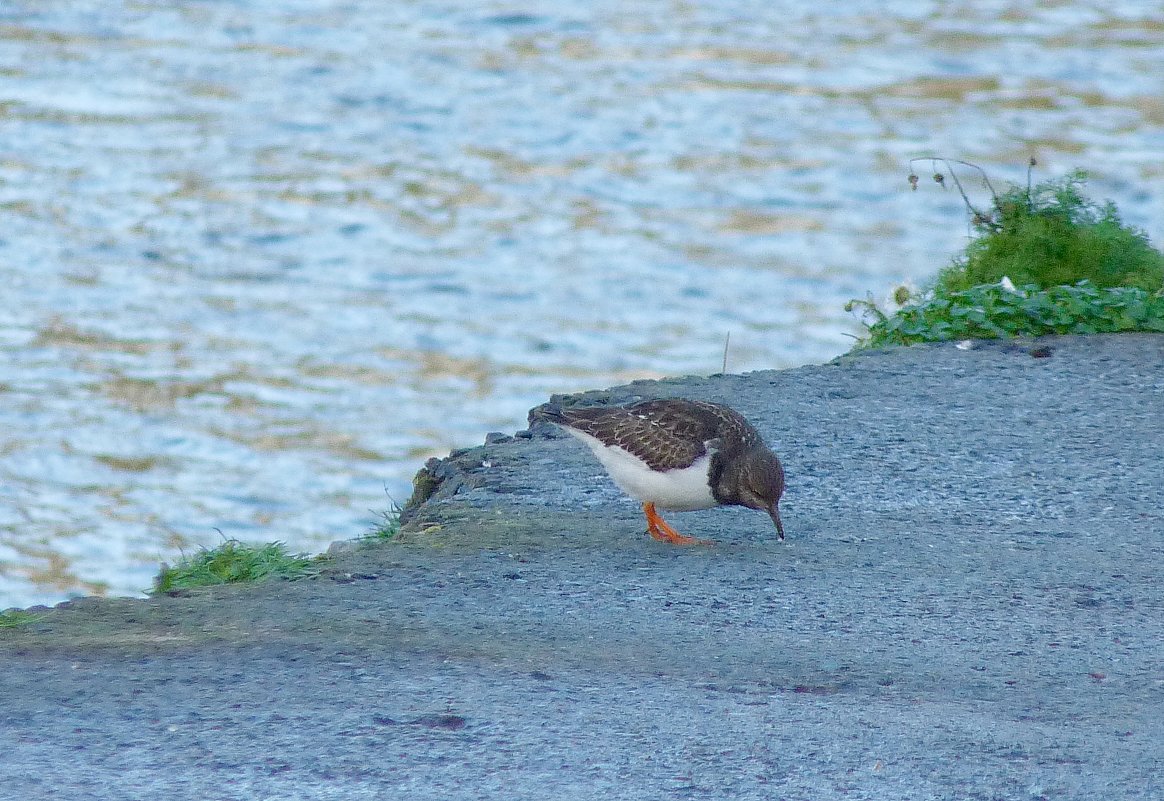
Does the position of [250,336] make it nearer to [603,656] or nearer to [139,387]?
[139,387]

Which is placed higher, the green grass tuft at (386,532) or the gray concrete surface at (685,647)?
the gray concrete surface at (685,647)

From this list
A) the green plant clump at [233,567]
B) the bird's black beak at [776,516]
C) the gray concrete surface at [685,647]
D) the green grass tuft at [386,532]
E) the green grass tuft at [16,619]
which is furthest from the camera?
the green grass tuft at [386,532]

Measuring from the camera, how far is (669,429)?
7.12m

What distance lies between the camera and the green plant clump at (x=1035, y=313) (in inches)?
386

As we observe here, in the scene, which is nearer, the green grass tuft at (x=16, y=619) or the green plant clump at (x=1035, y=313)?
the green grass tuft at (x=16, y=619)

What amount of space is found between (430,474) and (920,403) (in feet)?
8.32

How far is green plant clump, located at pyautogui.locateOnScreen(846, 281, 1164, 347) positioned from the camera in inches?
386

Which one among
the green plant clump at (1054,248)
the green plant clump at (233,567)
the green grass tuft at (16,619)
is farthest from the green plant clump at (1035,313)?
the green grass tuft at (16,619)

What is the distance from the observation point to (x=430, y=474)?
8453mm

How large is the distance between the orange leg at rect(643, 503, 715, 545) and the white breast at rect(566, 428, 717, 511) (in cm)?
6

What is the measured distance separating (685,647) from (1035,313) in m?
4.55

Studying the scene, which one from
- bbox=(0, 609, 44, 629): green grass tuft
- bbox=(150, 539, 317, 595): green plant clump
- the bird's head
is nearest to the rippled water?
bbox=(150, 539, 317, 595): green plant clump

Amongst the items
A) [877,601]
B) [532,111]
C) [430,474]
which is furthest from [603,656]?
[532,111]

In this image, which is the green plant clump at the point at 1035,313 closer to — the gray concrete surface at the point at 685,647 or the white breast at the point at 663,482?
the gray concrete surface at the point at 685,647
